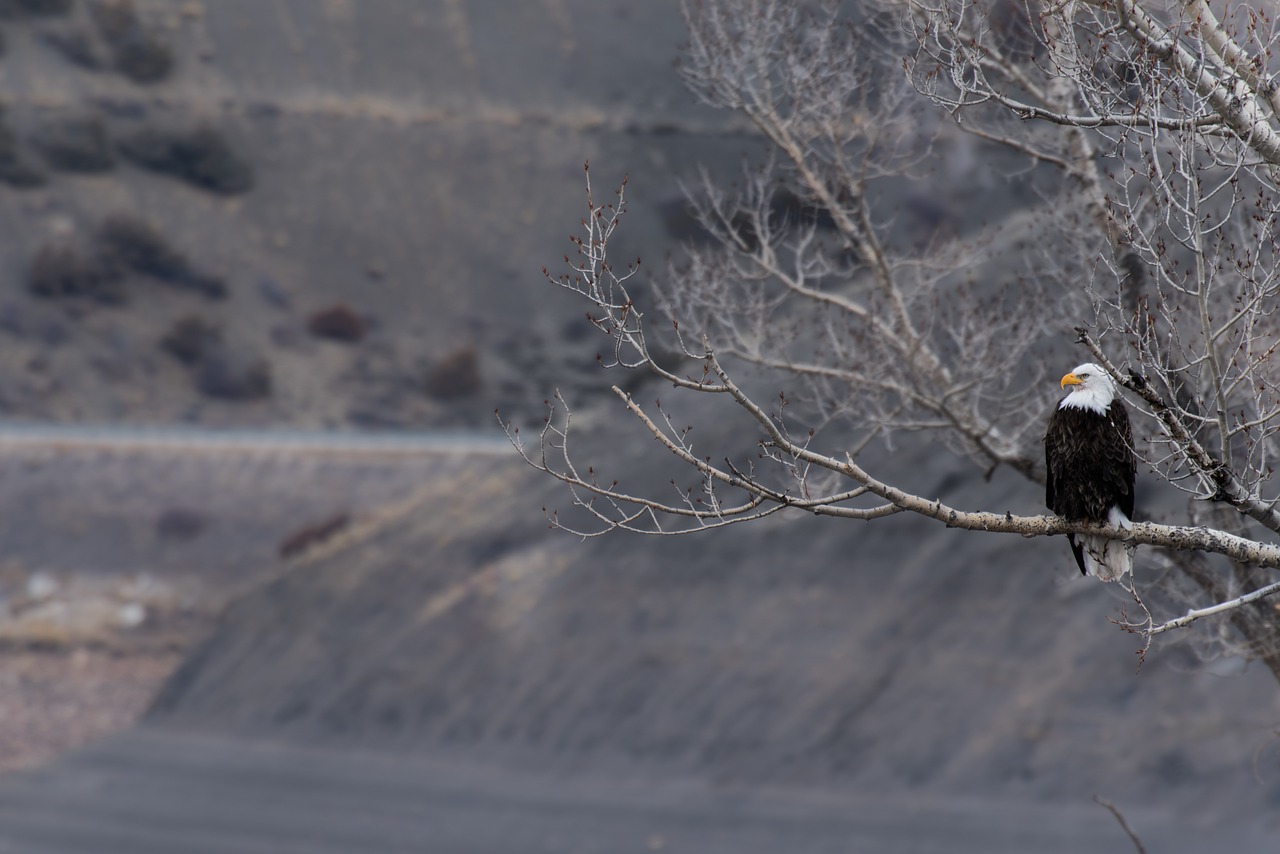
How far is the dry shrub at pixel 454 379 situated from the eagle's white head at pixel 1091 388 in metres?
51.3

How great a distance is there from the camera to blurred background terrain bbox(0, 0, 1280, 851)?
28.7 metres

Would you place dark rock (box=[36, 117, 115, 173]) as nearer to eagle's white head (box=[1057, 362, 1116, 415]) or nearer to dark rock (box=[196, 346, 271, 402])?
dark rock (box=[196, 346, 271, 402])

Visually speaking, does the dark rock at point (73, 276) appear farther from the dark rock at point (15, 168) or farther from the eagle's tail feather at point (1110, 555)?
the eagle's tail feather at point (1110, 555)

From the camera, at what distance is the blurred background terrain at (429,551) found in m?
28.7

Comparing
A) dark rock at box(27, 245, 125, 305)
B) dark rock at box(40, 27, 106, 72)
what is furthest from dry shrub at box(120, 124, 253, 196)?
dark rock at box(27, 245, 125, 305)

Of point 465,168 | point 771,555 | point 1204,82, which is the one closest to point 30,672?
point 771,555

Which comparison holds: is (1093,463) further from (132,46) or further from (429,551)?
(132,46)

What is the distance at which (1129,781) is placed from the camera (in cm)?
2612

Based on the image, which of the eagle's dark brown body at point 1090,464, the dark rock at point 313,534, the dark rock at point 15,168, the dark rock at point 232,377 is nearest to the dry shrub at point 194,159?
the dark rock at point 15,168

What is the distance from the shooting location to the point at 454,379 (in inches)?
2347

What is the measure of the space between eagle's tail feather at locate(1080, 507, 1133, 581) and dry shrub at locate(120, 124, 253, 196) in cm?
6213

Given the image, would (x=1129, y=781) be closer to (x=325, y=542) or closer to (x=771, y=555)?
(x=771, y=555)

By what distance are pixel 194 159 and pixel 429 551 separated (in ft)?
112

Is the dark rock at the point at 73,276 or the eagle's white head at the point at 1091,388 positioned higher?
the eagle's white head at the point at 1091,388
